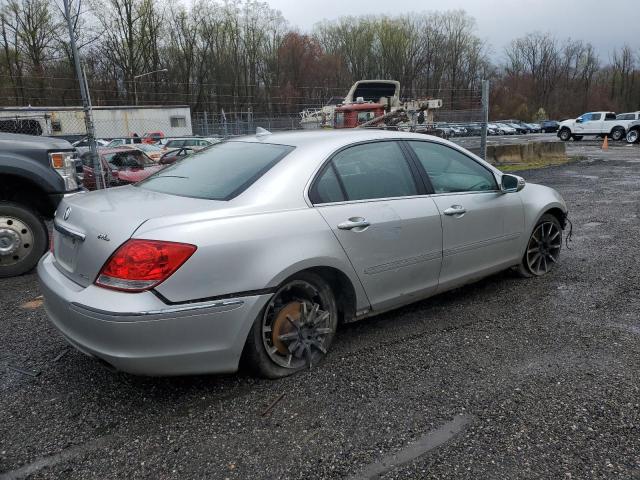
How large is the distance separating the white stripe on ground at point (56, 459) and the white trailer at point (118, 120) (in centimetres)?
2540

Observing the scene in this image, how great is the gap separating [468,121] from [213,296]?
514 inches

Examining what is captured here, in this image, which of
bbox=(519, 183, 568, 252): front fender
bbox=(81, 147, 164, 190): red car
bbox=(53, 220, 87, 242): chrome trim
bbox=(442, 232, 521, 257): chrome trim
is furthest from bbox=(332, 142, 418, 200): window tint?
bbox=(81, 147, 164, 190): red car

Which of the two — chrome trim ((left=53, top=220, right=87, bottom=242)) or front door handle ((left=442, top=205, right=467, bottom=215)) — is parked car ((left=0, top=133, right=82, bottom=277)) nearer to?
chrome trim ((left=53, top=220, right=87, bottom=242))

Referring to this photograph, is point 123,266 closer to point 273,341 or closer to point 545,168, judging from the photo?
point 273,341

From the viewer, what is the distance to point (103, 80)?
140ft

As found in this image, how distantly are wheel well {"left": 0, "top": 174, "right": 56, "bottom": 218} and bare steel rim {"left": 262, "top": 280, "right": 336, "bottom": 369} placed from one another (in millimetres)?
3637

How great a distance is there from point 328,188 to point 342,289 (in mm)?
663

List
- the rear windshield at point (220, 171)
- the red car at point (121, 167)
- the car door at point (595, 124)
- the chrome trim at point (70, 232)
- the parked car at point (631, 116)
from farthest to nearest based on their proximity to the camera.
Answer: the car door at point (595, 124)
the parked car at point (631, 116)
the red car at point (121, 167)
the rear windshield at point (220, 171)
the chrome trim at point (70, 232)

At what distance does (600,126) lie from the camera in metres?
31.2

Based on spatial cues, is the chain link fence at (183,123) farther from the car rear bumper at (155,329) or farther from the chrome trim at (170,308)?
the chrome trim at (170,308)

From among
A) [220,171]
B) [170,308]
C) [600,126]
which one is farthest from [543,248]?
[600,126]

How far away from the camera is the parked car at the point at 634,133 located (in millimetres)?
28628

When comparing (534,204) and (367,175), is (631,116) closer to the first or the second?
(534,204)

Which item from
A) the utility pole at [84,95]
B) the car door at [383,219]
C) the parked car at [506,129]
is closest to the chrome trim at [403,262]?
the car door at [383,219]
